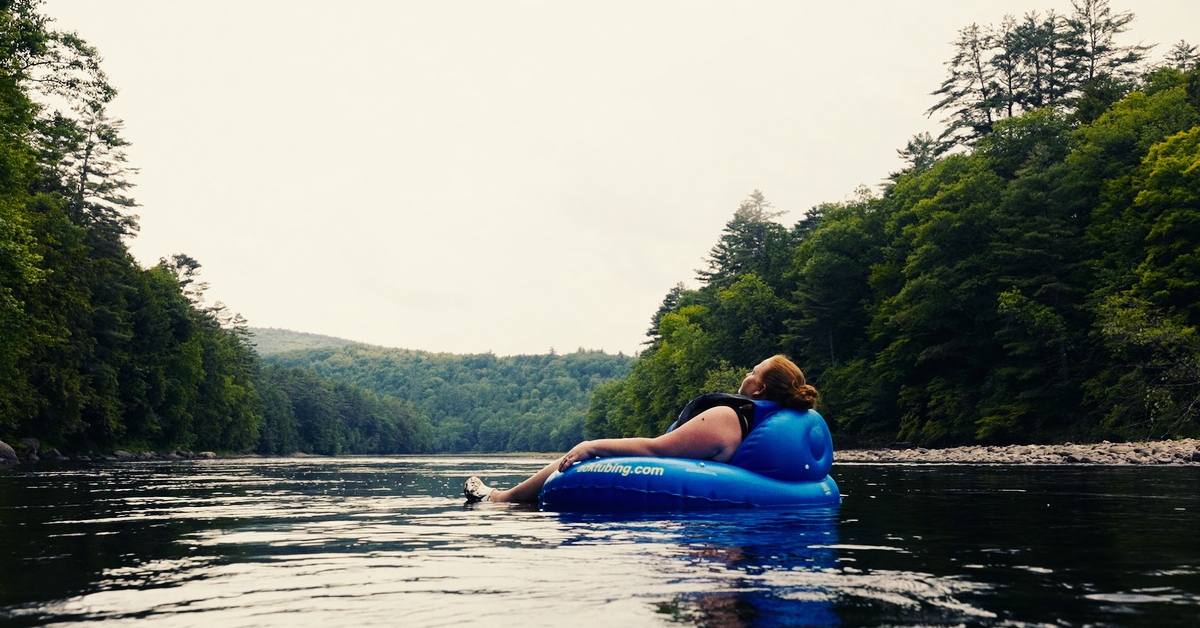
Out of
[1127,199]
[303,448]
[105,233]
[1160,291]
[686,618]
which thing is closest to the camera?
[686,618]

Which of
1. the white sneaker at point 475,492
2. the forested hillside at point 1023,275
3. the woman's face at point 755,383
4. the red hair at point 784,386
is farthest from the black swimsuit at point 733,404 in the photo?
the forested hillside at point 1023,275

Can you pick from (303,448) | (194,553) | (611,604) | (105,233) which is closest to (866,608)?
(611,604)

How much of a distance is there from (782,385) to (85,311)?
53454 mm

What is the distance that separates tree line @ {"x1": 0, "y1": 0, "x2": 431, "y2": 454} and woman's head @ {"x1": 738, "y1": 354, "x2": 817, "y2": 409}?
22.7 meters

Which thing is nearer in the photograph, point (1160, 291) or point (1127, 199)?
point (1160, 291)

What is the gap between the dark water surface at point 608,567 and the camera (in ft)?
13.1

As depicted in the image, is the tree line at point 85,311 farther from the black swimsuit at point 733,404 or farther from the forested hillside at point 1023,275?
the forested hillside at point 1023,275

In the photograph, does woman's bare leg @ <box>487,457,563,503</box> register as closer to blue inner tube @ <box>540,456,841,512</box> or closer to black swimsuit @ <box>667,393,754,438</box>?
blue inner tube @ <box>540,456,841,512</box>

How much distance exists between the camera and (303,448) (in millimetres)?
134750

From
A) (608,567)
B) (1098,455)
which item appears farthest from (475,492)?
(1098,455)

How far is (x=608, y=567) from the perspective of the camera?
5492mm

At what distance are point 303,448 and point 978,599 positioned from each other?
13891 centimetres

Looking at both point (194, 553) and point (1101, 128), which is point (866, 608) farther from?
point (1101, 128)

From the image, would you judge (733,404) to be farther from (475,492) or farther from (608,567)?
(608,567)
